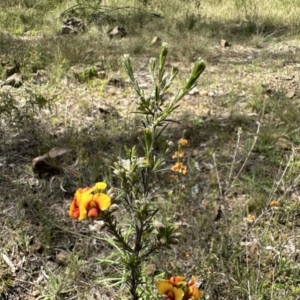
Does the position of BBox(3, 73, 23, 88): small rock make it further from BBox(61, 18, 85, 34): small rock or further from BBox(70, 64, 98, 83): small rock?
BBox(61, 18, 85, 34): small rock

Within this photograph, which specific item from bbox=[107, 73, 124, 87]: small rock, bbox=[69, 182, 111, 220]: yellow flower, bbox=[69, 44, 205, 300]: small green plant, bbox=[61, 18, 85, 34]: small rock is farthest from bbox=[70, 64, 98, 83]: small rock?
bbox=[69, 182, 111, 220]: yellow flower

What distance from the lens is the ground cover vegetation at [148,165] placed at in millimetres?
1496

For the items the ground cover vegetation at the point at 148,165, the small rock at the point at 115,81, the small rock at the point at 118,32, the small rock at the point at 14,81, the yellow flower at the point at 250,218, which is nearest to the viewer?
the ground cover vegetation at the point at 148,165

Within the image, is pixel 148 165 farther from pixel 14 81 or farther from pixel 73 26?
pixel 73 26

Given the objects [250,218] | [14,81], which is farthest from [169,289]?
[14,81]

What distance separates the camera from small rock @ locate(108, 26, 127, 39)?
574 cm

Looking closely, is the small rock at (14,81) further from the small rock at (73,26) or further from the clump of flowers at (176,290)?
the clump of flowers at (176,290)

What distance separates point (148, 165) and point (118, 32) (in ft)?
15.5

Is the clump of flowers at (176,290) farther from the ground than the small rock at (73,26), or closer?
farther from the ground

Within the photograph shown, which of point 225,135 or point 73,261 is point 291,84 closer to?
point 225,135

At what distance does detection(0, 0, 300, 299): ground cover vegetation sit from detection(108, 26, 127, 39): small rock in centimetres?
2

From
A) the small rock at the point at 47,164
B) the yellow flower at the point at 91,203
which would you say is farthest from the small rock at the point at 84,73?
the yellow flower at the point at 91,203

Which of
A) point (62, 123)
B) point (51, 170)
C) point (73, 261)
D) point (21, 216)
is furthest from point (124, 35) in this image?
point (73, 261)

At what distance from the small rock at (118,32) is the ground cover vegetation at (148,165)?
2cm
